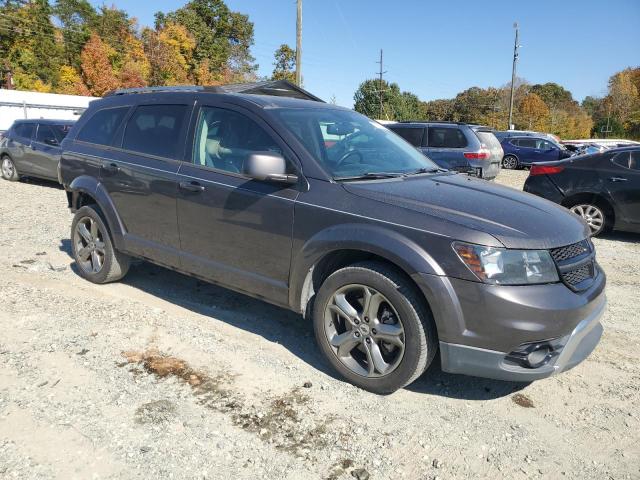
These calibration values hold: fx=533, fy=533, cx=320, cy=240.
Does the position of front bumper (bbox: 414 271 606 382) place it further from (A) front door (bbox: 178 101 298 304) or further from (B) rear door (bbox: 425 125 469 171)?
(B) rear door (bbox: 425 125 469 171)

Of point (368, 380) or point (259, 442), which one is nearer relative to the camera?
point (259, 442)

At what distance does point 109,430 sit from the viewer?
2949mm

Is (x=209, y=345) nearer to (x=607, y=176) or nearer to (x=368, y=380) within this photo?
(x=368, y=380)

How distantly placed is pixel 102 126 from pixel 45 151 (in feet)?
28.4

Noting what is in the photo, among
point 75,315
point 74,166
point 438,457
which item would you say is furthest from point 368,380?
point 74,166

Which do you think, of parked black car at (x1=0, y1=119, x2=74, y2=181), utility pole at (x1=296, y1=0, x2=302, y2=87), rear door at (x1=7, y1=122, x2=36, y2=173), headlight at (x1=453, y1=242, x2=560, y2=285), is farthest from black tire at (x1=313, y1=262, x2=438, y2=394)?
utility pole at (x1=296, y1=0, x2=302, y2=87)

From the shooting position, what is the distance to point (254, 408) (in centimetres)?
321

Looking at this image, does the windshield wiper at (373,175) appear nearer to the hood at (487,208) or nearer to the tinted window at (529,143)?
the hood at (487,208)

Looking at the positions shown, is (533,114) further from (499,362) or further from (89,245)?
(499,362)

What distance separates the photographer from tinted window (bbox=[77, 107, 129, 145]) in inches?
200

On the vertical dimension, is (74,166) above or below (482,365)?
above

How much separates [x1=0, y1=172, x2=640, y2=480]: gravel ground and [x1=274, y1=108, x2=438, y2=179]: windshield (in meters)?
1.45

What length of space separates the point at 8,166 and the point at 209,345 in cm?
1254

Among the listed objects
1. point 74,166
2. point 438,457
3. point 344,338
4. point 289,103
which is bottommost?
point 438,457
